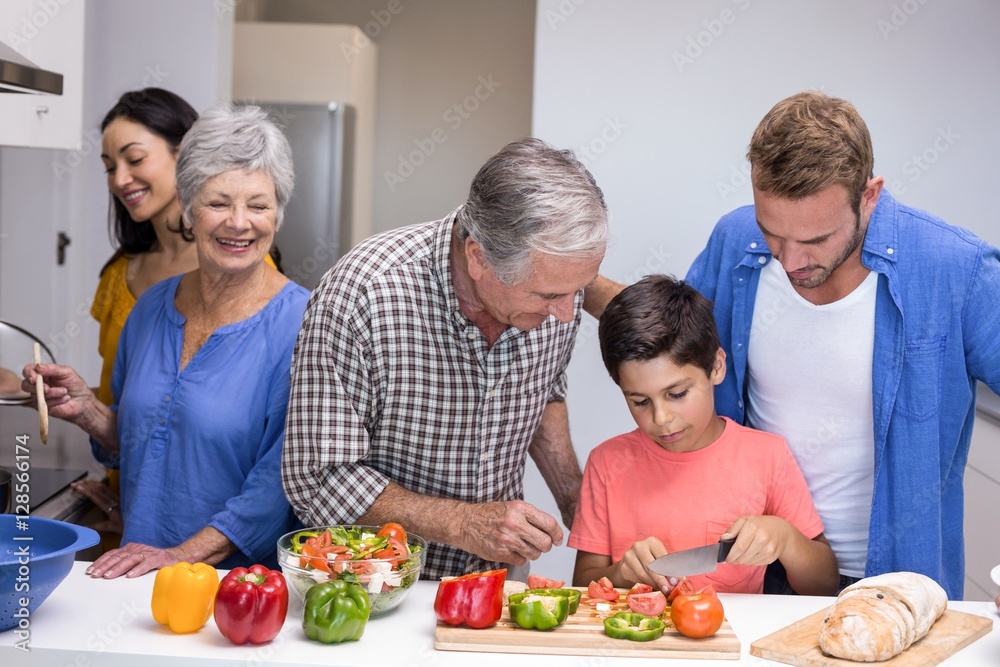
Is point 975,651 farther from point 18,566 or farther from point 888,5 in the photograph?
point 888,5

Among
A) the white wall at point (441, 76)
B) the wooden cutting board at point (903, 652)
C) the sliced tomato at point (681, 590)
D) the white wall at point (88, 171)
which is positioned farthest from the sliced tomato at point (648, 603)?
the white wall at point (441, 76)

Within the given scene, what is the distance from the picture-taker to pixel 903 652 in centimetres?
141

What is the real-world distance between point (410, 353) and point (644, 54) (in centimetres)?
171

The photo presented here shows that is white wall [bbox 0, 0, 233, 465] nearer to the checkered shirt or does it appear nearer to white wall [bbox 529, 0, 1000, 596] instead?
white wall [bbox 529, 0, 1000, 596]

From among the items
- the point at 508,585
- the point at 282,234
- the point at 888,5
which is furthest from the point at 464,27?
the point at 508,585

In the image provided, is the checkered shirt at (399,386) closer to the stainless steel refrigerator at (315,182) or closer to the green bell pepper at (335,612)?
the green bell pepper at (335,612)

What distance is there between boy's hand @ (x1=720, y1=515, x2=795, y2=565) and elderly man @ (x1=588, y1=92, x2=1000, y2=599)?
0.24 m

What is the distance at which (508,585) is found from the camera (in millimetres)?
1578

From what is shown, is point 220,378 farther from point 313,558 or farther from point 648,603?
point 648,603

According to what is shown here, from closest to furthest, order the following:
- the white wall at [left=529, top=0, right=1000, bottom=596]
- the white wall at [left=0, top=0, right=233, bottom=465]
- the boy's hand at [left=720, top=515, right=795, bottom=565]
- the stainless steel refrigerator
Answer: the boy's hand at [left=720, top=515, right=795, bottom=565]
the white wall at [left=529, top=0, right=1000, bottom=596]
the white wall at [left=0, top=0, right=233, bottom=465]
the stainless steel refrigerator

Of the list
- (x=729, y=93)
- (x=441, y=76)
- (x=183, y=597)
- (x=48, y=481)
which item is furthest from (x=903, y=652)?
(x=441, y=76)

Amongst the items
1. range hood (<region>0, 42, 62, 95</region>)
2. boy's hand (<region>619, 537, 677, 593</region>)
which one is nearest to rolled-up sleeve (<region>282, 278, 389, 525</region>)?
boy's hand (<region>619, 537, 677, 593</region>)

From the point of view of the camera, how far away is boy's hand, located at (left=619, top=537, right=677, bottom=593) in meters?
1.60

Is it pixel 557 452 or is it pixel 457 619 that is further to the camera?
pixel 557 452
